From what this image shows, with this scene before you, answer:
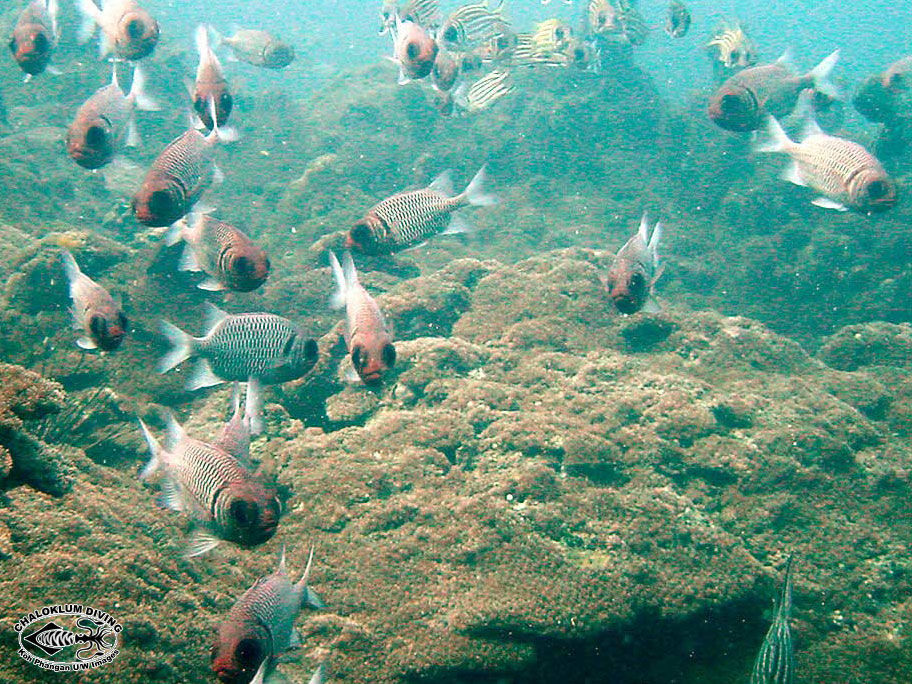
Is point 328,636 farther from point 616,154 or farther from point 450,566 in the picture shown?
point 616,154

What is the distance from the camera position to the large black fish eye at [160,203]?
3.76 metres

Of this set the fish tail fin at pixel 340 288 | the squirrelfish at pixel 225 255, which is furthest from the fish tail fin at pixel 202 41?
the fish tail fin at pixel 340 288

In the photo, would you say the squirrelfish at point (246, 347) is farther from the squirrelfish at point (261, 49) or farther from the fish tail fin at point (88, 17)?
the squirrelfish at point (261, 49)

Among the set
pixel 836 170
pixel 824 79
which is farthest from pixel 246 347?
pixel 824 79

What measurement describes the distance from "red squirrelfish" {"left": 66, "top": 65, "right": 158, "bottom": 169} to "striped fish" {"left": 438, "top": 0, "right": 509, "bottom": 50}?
18.5 feet

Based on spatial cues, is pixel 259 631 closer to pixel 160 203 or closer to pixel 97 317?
pixel 97 317

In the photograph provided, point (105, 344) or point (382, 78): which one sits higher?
point (105, 344)

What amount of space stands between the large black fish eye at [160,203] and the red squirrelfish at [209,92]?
95cm

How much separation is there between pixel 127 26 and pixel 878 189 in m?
6.74

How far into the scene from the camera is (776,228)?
11164 mm

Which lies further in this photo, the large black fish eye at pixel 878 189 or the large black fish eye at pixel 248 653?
the large black fish eye at pixel 878 189

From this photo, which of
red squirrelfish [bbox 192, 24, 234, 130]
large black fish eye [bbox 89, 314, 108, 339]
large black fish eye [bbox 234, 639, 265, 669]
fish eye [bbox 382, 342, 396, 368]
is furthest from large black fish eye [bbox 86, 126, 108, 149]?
large black fish eye [bbox 234, 639, 265, 669]

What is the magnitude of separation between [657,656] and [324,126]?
57.4ft

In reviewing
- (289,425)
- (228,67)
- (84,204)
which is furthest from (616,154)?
(228,67)
